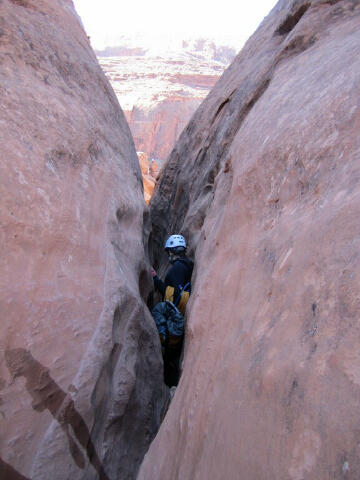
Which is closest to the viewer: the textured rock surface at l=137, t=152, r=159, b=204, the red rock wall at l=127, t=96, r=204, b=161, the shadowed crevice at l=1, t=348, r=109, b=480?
the shadowed crevice at l=1, t=348, r=109, b=480

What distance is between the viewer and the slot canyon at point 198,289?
126 centimetres

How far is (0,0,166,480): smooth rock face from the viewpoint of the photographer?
6.59 ft

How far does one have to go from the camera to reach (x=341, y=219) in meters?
1.40

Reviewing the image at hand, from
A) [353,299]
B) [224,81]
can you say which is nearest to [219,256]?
[353,299]

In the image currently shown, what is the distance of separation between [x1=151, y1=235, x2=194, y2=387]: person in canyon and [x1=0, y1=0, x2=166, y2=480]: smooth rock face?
267mm

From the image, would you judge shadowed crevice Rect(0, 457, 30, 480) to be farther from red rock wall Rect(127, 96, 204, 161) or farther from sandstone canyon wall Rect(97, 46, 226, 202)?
red rock wall Rect(127, 96, 204, 161)

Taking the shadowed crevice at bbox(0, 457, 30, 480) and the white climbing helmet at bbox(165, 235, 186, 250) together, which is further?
the white climbing helmet at bbox(165, 235, 186, 250)

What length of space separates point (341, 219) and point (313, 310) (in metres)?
0.37

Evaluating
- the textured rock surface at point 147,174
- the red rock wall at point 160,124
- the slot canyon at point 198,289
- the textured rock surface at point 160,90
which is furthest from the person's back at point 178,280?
the red rock wall at point 160,124

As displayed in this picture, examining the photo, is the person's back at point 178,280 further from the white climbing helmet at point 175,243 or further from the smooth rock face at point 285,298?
the smooth rock face at point 285,298

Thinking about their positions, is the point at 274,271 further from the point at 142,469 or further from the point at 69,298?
the point at 142,469

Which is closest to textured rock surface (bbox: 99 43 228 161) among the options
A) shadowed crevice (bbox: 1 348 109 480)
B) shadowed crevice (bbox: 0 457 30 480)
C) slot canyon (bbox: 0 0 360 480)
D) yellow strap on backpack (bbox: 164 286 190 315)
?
yellow strap on backpack (bbox: 164 286 190 315)

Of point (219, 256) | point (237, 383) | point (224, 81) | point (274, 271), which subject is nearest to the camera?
point (237, 383)

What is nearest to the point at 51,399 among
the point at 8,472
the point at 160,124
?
the point at 8,472
